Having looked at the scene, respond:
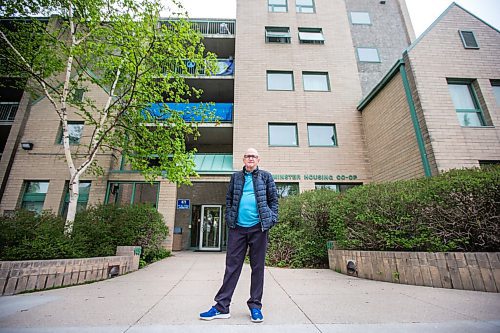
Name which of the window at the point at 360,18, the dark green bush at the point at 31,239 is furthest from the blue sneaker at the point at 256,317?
the window at the point at 360,18

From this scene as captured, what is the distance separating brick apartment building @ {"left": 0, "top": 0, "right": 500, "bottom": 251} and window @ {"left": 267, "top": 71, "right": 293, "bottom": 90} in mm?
69

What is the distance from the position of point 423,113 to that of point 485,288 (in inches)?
237

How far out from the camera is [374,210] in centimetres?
435

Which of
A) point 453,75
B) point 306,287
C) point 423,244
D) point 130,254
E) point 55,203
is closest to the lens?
point 306,287

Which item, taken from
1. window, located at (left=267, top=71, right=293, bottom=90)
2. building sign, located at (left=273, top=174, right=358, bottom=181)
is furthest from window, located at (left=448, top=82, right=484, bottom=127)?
window, located at (left=267, top=71, right=293, bottom=90)

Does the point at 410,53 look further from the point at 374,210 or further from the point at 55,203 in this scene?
the point at 55,203

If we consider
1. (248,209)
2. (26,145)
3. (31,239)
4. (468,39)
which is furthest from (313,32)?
(26,145)

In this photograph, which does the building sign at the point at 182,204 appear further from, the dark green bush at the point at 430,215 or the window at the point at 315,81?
the dark green bush at the point at 430,215

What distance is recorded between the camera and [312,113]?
1123 cm

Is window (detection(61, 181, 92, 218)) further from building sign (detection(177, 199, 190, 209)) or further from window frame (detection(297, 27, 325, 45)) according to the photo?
window frame (detection(297, 27, 325, 45))

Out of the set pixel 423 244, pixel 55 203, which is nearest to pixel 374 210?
pixel 423 244

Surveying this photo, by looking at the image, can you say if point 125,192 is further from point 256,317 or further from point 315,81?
point 315,81

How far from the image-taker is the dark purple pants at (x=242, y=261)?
2342 millimetres

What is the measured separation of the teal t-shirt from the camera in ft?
8.30
